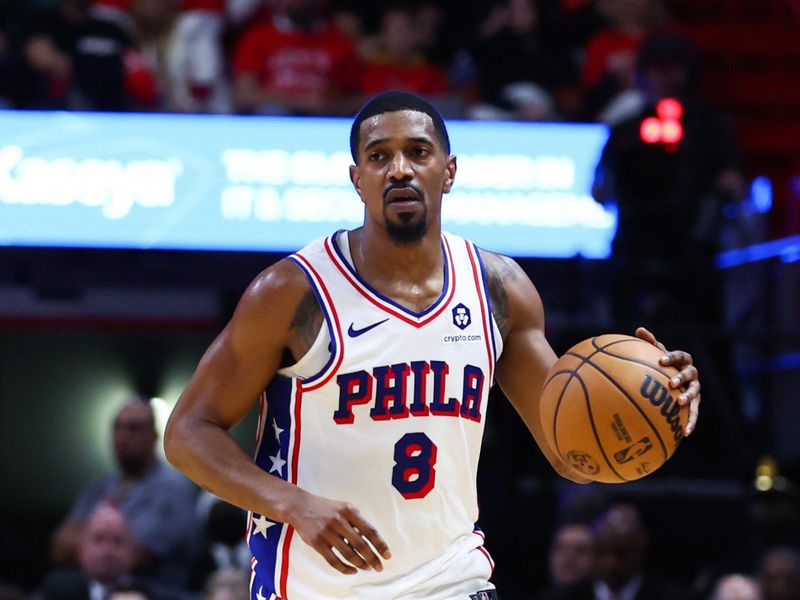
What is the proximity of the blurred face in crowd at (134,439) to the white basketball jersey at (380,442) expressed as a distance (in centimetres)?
404

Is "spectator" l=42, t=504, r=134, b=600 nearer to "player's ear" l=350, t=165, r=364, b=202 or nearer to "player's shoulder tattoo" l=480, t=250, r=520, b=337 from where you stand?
"player's shoulder tattoo" l=480, t=250, r=520, b=337

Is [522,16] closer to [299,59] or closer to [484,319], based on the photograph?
[299,59]

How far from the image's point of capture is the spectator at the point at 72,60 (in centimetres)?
955

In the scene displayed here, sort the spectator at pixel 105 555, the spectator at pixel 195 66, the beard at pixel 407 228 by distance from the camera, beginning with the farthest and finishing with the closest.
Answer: the spectator at pixel 195 66 → the spectator at pixel 105 555 → the beard at pixel 407 228

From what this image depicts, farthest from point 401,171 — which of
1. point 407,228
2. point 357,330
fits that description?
point 357,330

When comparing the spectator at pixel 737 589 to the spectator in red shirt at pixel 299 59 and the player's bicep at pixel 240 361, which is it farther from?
the spectator in red shirt at pixel 299 59

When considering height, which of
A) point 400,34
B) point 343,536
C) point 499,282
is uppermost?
point 400,34

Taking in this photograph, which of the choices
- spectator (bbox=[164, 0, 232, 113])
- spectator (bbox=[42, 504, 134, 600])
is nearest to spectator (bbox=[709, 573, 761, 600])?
spectator (bbox=[42, 504, 134, 600])

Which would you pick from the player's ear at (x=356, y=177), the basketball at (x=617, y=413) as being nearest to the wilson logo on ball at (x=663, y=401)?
the basketball at (x=617, y=413)

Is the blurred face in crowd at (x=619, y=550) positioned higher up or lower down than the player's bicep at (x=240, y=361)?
lower down

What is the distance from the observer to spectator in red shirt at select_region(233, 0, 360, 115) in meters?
10.6

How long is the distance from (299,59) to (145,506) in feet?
12.2

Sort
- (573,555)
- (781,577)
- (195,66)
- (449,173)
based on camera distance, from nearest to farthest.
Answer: (449,173), (781,577), (573,555), (195,66)

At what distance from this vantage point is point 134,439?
27.5 ft
